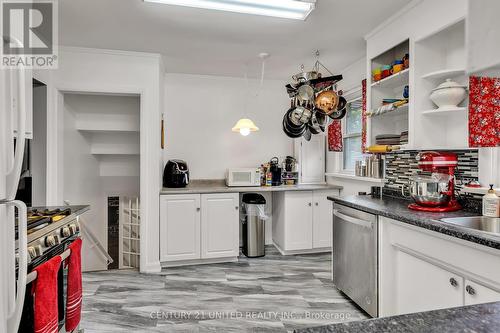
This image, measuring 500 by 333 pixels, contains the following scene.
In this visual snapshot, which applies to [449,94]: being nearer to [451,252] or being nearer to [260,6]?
[451,252]

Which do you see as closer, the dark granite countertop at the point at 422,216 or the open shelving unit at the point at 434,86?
the dark granite countertop at the point at 422,216

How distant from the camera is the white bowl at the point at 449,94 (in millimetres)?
2051

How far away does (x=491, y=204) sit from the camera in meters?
1.76

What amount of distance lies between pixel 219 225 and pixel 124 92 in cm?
188

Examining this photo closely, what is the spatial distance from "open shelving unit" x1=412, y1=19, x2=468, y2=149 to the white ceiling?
1.35 ft

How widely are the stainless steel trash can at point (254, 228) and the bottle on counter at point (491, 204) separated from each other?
8.03 ft

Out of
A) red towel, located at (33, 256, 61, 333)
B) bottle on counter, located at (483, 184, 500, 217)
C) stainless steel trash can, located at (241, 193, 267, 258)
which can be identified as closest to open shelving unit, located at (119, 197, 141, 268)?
stainless steel trash can, located at (241, 193, 267, 258)

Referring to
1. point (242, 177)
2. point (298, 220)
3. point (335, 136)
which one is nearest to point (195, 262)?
point (242, 177)

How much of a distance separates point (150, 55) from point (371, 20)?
7.60 ft

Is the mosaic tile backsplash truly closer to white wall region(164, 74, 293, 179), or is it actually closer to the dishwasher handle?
the dishwasher handle

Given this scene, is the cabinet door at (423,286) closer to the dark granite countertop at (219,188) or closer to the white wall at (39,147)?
the dark granite countertop at (219,188)

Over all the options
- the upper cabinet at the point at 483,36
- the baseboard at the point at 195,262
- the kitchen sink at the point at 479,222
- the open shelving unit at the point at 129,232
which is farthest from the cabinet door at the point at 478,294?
the open shelving unit at the point at 129,232

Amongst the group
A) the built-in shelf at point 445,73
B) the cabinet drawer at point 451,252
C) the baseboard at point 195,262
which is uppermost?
the built-in shelf at point 445,73

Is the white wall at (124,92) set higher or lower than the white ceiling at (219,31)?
lower
